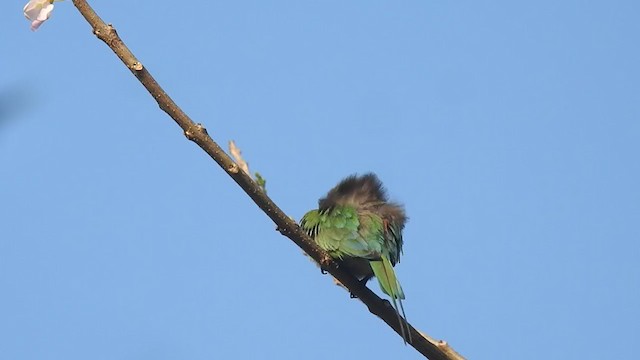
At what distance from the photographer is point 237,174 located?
10.0 ft

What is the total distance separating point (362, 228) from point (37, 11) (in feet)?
9.20

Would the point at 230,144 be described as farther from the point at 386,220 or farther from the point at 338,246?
the point at 386,220

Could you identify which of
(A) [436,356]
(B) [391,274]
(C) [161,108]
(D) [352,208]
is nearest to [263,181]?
(C) [161,108]

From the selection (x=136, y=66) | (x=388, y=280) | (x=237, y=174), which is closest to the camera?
(x=136, y=66)

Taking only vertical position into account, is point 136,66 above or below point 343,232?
below

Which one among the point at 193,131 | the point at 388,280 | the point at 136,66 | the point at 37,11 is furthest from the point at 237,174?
the point at 388,280

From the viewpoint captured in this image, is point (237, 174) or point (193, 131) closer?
point (193, 131)

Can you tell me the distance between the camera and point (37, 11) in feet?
9.31

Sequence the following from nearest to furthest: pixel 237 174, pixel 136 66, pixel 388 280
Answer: pixel 136 66 → pixel 237 174 → pixel 388 280

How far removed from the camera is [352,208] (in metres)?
5.59

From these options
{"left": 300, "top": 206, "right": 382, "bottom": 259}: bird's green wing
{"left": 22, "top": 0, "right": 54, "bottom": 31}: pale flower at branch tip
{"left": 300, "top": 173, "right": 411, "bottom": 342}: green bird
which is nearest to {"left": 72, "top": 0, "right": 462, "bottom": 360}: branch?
{"left": 22, "top": 0, "right": 54, "bottom": 31}: pale flower at branch tip

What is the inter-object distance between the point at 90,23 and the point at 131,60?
0.17 meters

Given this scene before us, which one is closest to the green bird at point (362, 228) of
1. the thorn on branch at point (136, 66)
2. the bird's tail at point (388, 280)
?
the bird's tail at point (388, 280)

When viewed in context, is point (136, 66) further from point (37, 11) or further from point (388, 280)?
point (388, 280)
